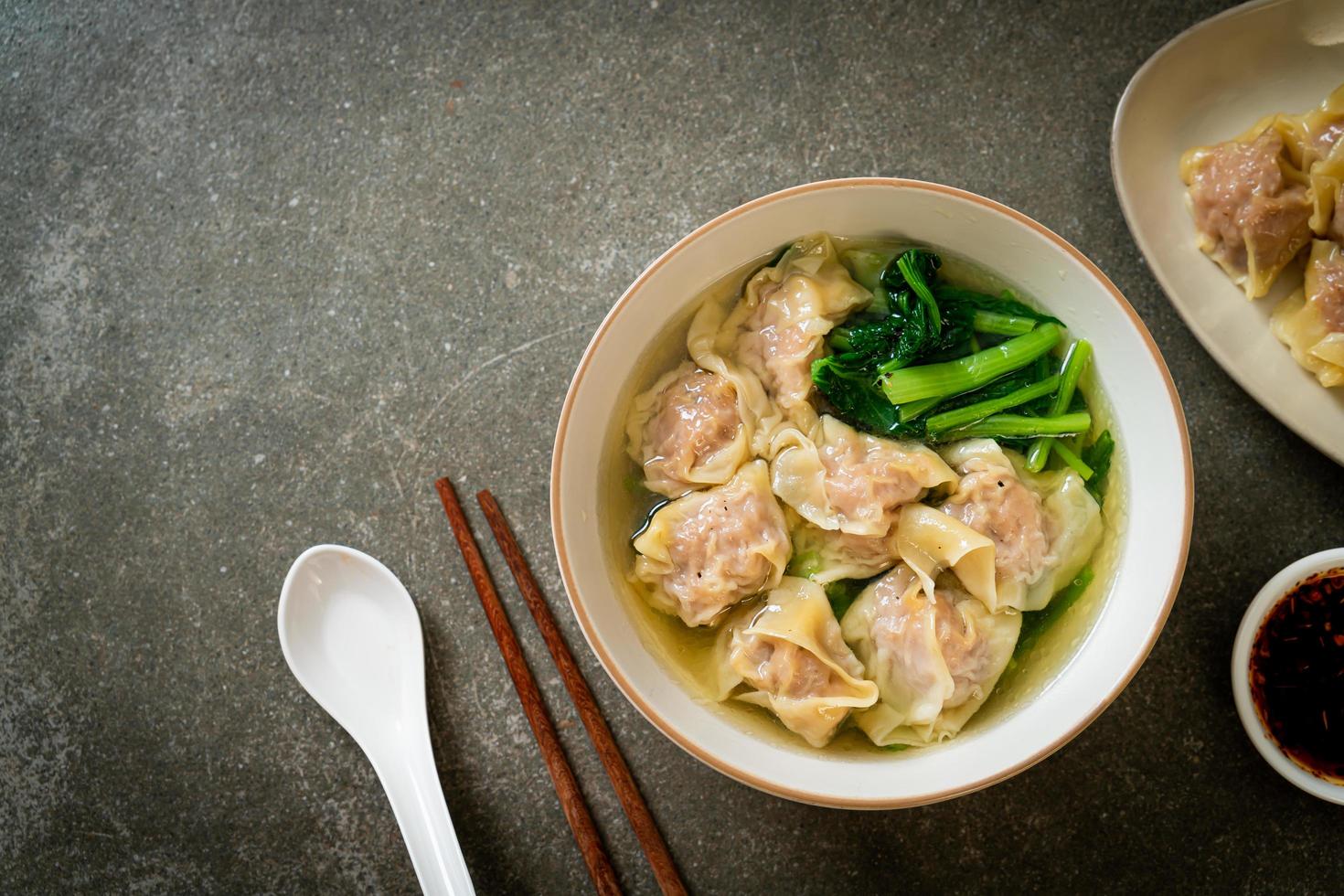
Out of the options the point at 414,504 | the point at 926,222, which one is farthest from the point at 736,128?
the point at 414,504

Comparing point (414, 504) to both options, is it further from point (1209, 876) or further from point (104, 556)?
point (1209, 876)

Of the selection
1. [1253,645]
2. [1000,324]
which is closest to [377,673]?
[1000,324]

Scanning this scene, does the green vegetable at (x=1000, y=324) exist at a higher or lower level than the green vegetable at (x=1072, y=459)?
higher

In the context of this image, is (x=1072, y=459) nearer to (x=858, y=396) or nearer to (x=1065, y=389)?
(x=1065, y=389)

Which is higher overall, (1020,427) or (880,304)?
(880,304)

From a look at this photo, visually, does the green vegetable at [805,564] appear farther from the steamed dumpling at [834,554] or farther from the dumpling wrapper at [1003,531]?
the dumpling wrapper at [1003,531]

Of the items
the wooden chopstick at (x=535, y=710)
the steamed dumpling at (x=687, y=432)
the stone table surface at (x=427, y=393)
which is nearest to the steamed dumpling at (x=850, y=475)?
the steamed dumpling at (x=687, y=432)
